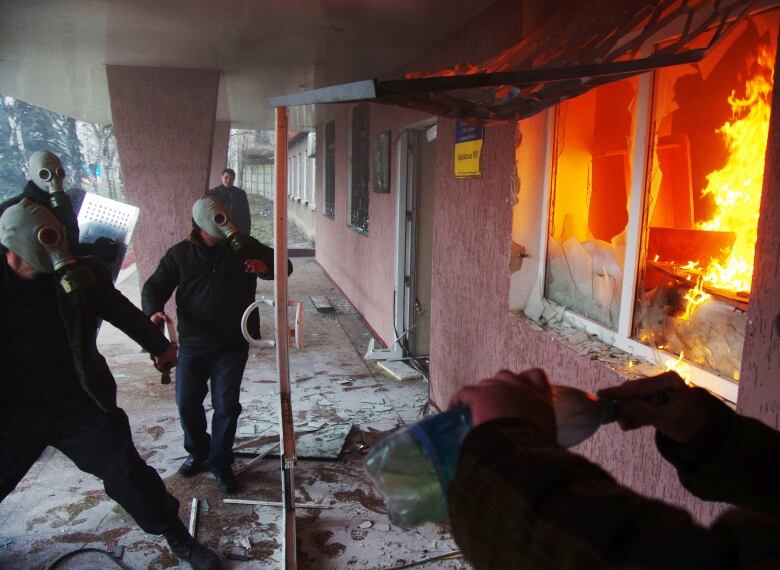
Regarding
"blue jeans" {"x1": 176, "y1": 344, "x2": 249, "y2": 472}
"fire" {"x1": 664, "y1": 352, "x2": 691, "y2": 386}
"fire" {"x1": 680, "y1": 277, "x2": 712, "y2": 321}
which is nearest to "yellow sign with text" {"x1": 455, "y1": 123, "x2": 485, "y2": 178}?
"fire" {"x1": 680, "y1": 277, "x2": 712, "y2": 321}

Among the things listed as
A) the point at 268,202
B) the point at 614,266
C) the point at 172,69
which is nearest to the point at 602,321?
the point at 614,266

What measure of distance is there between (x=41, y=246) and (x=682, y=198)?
2923 mm

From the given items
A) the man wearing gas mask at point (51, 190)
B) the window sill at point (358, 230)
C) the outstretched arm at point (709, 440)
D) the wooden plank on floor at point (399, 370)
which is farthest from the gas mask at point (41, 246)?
the window sill at point (358, 230)

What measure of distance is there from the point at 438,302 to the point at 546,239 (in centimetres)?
152

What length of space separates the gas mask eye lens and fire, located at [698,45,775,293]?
9.34ft

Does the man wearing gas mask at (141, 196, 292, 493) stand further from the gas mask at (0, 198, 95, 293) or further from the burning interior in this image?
the burning interior

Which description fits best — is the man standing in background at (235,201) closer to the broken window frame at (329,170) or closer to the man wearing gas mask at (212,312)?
the broken window frame at (329,170)

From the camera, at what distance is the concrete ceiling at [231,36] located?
4.19 meters

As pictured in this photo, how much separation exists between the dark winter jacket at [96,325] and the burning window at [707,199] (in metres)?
2.50

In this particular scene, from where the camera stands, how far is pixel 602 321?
2.98 m

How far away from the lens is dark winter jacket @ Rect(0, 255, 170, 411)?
2549mm

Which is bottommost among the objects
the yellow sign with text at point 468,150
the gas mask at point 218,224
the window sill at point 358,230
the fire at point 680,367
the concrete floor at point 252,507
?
the concrete floor at point 252,507

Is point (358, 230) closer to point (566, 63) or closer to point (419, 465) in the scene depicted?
point (566, 63)

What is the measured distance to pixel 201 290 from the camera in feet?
12.0
